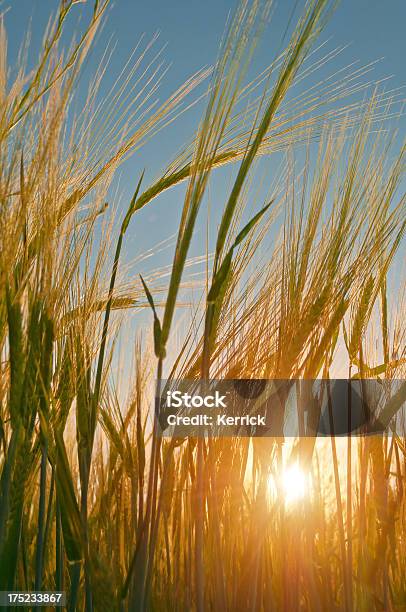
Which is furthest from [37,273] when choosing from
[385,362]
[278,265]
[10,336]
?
[385,362]

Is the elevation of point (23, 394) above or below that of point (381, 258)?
below

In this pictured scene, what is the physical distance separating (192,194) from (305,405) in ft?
1.26

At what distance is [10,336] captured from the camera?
692 millimetres

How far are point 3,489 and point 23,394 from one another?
0.33ft

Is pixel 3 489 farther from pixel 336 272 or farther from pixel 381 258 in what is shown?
pixel 381 258

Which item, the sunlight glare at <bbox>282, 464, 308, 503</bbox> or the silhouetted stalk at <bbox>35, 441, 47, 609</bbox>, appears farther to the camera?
the sunlight glare at <bbox>282, 464, 308, 503</bbox>

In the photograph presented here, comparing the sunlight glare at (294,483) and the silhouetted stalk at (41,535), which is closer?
the silhouetted stalk at (41,535)

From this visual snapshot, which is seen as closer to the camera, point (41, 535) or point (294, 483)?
point (41, 535)

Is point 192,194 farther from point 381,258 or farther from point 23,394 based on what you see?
point 381,258

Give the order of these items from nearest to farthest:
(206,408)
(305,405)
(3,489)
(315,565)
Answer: (3,489) < (206,408) < (305,405) < (315,565)

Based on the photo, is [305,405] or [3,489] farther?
[305,405]

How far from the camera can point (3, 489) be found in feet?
2.21

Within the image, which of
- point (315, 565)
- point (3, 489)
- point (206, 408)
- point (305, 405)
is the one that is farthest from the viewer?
point (315, 565)

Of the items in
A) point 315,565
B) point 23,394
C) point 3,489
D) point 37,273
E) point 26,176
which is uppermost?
point 26,176
